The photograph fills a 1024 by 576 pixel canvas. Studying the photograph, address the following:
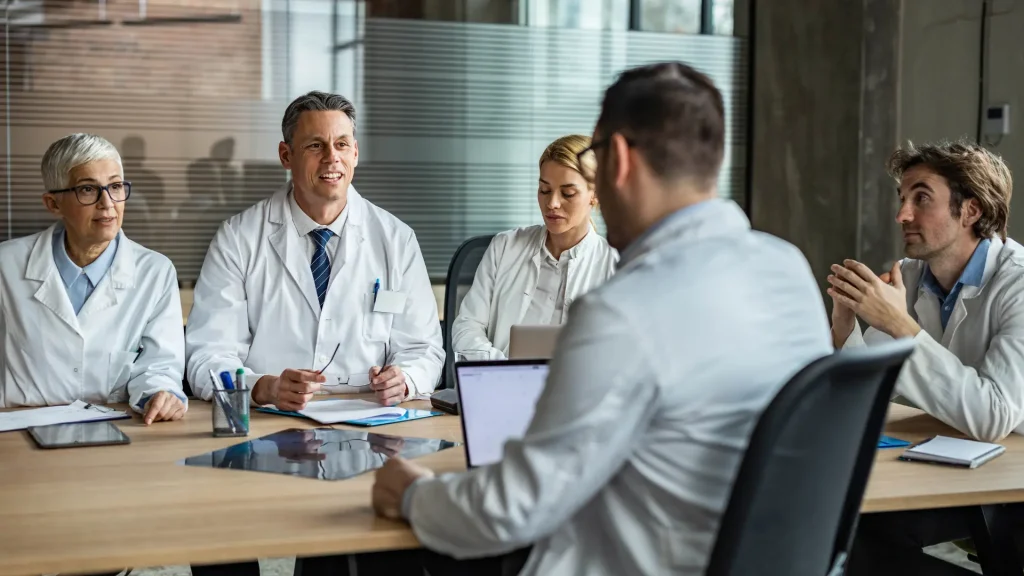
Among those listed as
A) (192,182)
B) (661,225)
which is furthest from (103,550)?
(192,182)

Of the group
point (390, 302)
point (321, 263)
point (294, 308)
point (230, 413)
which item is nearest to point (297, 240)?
point (321, 263)

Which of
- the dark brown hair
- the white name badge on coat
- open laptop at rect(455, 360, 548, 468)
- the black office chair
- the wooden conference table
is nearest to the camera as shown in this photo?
the black office chair

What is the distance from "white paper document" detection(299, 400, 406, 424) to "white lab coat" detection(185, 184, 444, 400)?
0.27 m

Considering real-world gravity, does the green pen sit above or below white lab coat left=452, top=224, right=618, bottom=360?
below

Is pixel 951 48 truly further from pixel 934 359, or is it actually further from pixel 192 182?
pixel 192 182

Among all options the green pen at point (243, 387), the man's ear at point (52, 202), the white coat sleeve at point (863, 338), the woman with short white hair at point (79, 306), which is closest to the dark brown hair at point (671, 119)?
the green pen at point (243, 387)

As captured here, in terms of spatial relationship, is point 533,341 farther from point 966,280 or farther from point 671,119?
point 966,280

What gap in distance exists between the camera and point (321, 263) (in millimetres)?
3141

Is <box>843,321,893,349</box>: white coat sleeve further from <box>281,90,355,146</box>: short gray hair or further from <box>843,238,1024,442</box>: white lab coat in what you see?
<box>281,90,355,146</box>: short gray hair

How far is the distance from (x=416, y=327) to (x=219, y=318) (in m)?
0.58

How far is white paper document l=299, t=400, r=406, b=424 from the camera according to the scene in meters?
2.44

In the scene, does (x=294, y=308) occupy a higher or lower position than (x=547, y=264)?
lower

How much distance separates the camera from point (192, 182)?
4754 mm

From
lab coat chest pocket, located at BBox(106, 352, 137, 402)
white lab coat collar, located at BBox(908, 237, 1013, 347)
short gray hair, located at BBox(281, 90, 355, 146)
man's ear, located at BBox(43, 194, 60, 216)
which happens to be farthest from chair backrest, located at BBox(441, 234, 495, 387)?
white lab coat collar, located at BBox(908, 237, 1013, 347)
